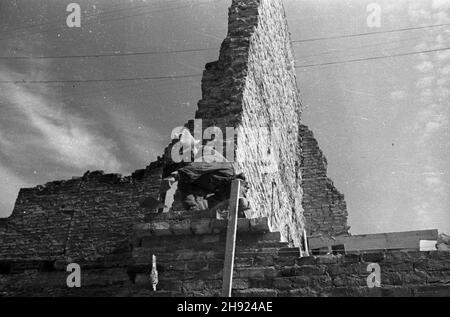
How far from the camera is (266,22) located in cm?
1003

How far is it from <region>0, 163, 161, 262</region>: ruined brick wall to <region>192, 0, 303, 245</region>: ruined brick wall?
4.20 metres

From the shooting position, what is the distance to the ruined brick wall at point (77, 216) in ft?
45.8

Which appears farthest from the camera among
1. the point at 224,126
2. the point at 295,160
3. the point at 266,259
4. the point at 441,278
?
the point at 295,160

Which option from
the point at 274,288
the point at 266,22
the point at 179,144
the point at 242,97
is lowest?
the point at 274,288

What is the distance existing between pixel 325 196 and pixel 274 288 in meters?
10.2

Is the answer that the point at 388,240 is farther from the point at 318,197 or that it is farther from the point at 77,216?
the point at 77,216

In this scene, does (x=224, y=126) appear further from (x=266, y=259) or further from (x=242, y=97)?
(x=266, y=259)

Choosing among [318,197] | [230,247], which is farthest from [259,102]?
[318,197]

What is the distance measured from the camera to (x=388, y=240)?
7555 mm

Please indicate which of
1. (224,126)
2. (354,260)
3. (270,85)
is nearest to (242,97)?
(224,126)

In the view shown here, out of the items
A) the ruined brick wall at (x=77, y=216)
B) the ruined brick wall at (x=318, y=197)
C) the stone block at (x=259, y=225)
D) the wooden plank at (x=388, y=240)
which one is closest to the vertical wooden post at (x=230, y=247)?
the stone block at (x=259, y=225)

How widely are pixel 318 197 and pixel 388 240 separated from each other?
753cm

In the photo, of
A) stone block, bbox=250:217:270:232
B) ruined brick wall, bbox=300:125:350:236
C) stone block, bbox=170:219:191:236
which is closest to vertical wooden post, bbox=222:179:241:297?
stone block, bbox=250:217:270:232

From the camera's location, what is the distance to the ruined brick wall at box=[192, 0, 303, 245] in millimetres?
7598
